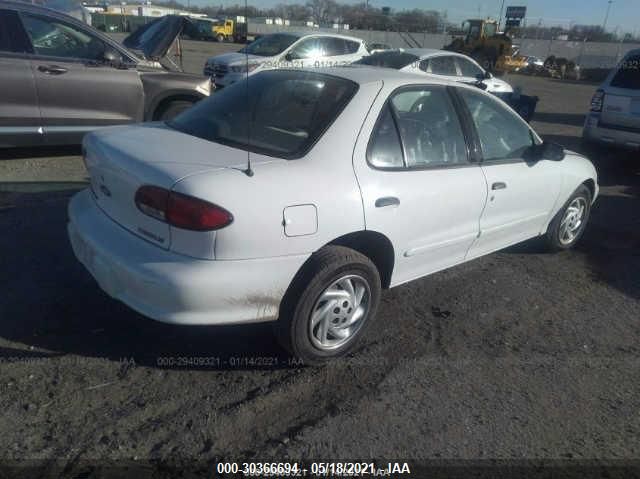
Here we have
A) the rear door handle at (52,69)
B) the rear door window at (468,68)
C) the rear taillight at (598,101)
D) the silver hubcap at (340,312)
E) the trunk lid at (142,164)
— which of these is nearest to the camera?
the trunk lid at (142,164)

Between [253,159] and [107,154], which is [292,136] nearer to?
[253,159]

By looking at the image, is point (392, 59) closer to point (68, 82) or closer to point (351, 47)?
point (351, 47)

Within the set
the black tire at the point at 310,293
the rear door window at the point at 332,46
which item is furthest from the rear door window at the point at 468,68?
the black tire at the point at 310,293

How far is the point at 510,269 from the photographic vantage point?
4543 millimetres

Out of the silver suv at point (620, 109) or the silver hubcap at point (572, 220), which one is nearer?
the silver hubcap at point (572, 220)

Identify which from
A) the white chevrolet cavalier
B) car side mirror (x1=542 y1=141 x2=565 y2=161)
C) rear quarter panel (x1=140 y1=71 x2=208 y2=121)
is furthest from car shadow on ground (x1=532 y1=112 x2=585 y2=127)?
the white chevrolet cavalier

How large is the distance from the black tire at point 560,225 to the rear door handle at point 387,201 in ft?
7.46

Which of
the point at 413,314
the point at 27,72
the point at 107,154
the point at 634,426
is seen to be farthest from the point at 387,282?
the point at 27,72

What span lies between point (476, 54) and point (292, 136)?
27.4m

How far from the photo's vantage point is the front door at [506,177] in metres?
3.73

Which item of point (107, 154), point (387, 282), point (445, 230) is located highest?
point (107, 154)

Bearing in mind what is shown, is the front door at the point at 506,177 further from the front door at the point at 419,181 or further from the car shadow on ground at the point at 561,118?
the car shadow on ground at the point at 561,118

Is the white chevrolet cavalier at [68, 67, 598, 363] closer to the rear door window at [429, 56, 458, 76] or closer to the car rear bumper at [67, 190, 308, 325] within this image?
the car rear bumper at [67, 190, 308, 325]

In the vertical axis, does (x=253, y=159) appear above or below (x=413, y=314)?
above
